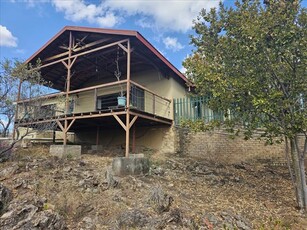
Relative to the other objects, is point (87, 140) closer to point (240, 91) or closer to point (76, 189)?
point (76, 189)

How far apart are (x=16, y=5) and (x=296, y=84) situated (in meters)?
11.4

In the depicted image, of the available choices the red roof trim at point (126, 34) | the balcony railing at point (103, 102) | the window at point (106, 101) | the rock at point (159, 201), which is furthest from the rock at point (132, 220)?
the window at point (106, 101)

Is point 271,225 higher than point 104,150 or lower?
lower

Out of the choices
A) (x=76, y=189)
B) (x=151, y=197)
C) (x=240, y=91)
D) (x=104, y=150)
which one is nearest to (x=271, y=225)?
(x=151, y=197)

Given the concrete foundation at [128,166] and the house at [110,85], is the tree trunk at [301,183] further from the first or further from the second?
the house at [110,85]

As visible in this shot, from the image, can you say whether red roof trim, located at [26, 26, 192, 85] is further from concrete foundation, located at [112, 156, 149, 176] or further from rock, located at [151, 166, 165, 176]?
concrete foundation, located at [112, 156, 149, 176]

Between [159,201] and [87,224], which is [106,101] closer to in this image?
[159,201]

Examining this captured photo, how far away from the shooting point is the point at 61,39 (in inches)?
494

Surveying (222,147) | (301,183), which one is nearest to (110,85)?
(222,147)

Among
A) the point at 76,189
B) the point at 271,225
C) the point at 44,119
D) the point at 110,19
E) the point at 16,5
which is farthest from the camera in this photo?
the point at 110,19

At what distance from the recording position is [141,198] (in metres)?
5.89

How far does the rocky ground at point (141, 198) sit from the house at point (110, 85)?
2.36 metres

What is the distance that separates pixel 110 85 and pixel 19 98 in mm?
3341

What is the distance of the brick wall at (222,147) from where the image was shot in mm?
11148
